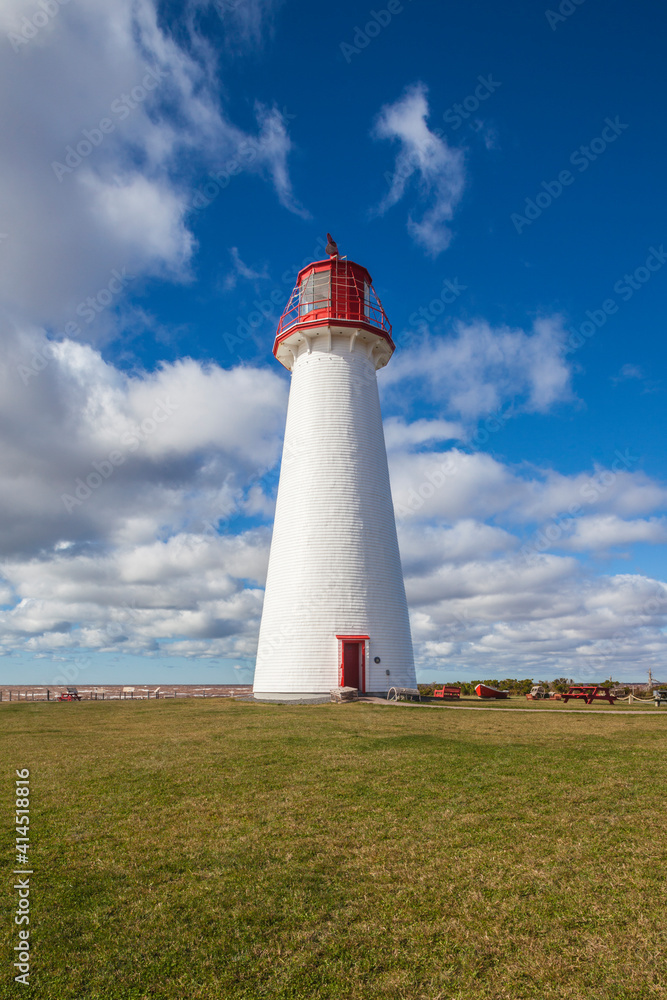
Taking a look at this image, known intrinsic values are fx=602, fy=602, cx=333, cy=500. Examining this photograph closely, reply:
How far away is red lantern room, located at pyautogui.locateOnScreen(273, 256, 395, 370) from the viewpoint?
99.8 feet

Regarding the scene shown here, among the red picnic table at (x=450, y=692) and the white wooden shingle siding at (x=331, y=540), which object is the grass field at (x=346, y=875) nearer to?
the white wooden shingle siding at (x=331, y=540)

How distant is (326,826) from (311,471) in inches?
855

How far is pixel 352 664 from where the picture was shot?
87.2 feet

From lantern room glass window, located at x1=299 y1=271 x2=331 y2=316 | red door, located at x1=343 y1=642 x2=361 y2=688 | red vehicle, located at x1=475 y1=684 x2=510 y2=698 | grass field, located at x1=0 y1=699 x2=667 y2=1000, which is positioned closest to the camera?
grass field, located at x1=0 y1=699 x2=667 y2=1000

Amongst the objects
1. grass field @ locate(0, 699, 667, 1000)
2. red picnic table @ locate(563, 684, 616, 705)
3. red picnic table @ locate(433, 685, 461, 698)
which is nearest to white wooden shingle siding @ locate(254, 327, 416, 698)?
red picnic table @ locate(433, 685, 461, 698)

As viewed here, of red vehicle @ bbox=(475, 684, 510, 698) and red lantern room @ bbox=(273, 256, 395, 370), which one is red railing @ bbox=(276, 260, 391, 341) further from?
red vehicle @ bbox=(475, 684, 510, 698)

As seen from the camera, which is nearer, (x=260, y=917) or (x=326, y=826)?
(x=260, y=917)

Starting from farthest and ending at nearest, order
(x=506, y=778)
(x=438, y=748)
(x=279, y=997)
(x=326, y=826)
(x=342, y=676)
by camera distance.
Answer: (x=342, y=676) < (x=438, y=748) < (x=506, y=778) < (x=326, y=826) < (x=279, y=997)

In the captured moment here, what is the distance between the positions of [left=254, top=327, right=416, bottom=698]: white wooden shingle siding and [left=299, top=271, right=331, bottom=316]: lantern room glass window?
206 cm

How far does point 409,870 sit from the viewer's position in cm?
635

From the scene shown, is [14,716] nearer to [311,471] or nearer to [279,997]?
[311,471]

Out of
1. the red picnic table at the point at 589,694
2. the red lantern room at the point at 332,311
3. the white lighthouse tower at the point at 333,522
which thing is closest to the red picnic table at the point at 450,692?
the white lighthouse tower at the point at 333,522

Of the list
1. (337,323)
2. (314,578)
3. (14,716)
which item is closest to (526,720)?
(314,578)

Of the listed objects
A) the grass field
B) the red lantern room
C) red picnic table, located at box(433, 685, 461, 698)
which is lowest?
red picnic table, located at box(433, 685, 461, 698)
